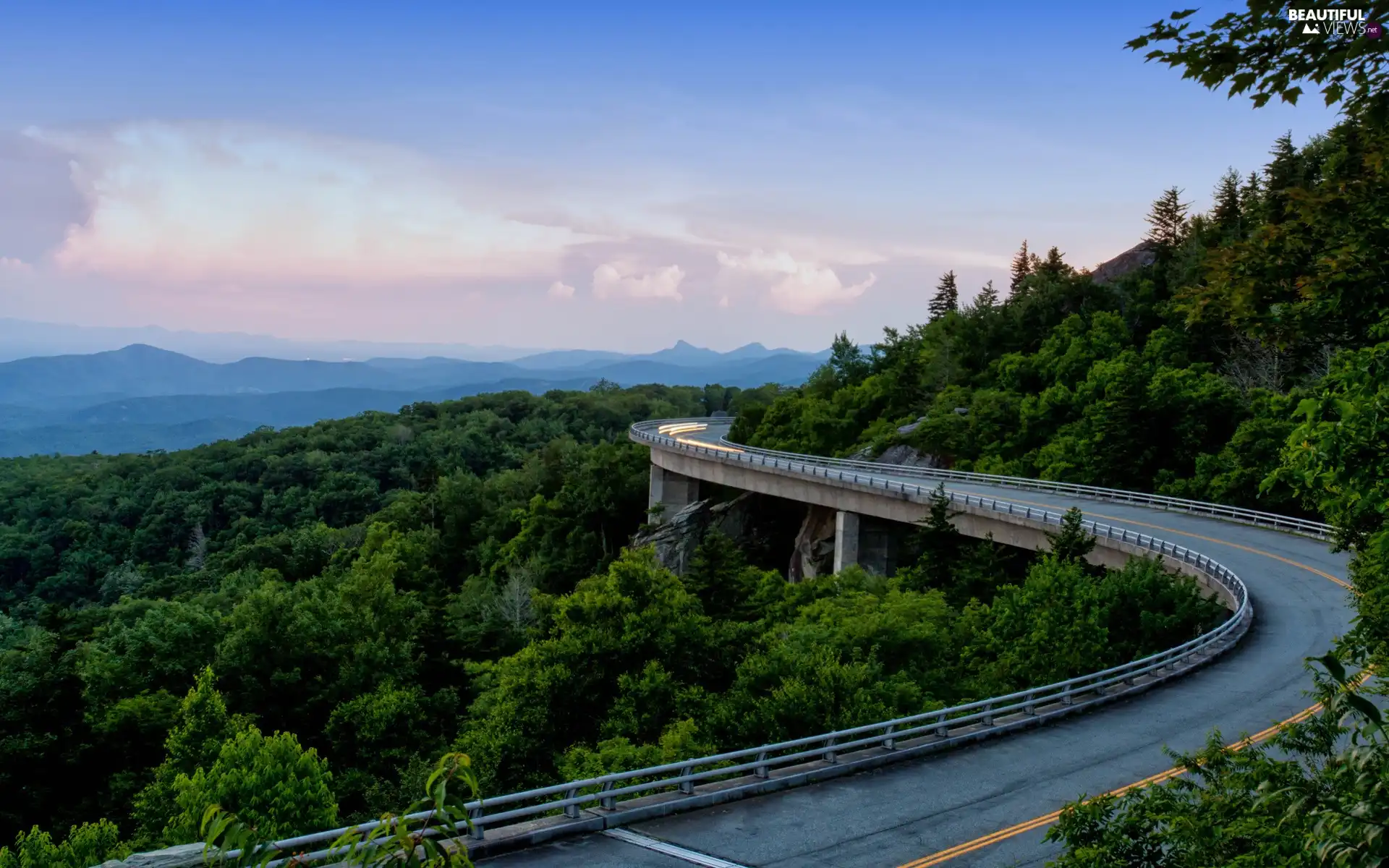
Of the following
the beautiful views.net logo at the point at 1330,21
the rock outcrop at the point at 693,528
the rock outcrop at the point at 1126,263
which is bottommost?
the rock outcrop at the point at 693,528

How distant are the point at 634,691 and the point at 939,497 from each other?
23.5 meters

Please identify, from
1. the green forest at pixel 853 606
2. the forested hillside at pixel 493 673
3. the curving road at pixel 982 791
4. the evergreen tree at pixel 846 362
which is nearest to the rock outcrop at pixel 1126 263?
the green forest at pixel 853 606

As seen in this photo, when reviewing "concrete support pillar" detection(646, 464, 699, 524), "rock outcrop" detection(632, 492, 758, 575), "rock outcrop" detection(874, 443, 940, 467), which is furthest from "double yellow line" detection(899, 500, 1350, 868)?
"concrete support pillar" detection(646, 464, 699, 524)

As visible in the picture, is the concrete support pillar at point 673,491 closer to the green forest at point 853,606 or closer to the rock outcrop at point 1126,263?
the green forest at point 853,606

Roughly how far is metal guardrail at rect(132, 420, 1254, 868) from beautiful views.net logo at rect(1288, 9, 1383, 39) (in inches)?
329

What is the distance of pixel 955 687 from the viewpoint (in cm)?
2856

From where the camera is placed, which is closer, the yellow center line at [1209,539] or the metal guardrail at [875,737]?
the metal guardrail at [875,737]

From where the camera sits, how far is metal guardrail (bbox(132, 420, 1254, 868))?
1385 centimetres

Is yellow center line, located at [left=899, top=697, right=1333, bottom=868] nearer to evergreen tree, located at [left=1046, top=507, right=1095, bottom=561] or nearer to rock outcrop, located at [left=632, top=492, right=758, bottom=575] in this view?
evergreen tree, located at [left=1046, top=507, right=1095, bottom=561]

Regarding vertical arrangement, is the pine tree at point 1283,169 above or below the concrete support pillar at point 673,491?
above

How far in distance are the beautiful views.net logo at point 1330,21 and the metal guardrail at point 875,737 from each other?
8359 millimetres

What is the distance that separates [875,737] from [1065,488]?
41.3 metres

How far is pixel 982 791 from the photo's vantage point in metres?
16.9

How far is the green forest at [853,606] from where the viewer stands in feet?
34.7
